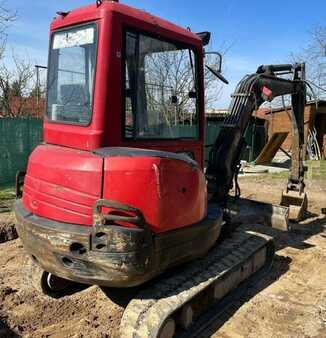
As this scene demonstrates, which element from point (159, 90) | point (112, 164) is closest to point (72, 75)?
point (159, 90)

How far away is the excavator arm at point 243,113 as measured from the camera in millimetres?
5719

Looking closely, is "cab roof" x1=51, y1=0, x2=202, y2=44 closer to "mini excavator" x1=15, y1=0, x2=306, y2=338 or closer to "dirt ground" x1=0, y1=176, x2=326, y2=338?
"mini excavator" x1=15, y1=0, x2=306, y2=338

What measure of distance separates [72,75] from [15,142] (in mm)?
8052

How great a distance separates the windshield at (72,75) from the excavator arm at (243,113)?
2282 mm

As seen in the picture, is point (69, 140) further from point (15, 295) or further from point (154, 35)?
point (15, 295)

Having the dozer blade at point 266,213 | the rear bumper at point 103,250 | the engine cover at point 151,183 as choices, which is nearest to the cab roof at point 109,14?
the engine cover at point 151,183

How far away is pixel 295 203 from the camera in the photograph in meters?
7.83

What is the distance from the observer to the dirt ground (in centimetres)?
397

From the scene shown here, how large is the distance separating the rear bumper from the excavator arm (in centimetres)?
206

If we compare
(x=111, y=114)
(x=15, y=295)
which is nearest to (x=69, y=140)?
(x=111, y=114)

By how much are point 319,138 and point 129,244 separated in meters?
19.6

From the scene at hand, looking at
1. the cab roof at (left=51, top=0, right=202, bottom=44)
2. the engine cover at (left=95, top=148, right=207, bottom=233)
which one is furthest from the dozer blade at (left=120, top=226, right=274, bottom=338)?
the cab roof at (left=51, top=0, right=202, bottom=44)

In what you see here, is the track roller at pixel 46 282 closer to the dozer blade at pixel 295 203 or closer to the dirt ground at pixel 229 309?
the dirt ground at pixel 229 309

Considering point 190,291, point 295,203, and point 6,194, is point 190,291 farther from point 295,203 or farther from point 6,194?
point 6,194
